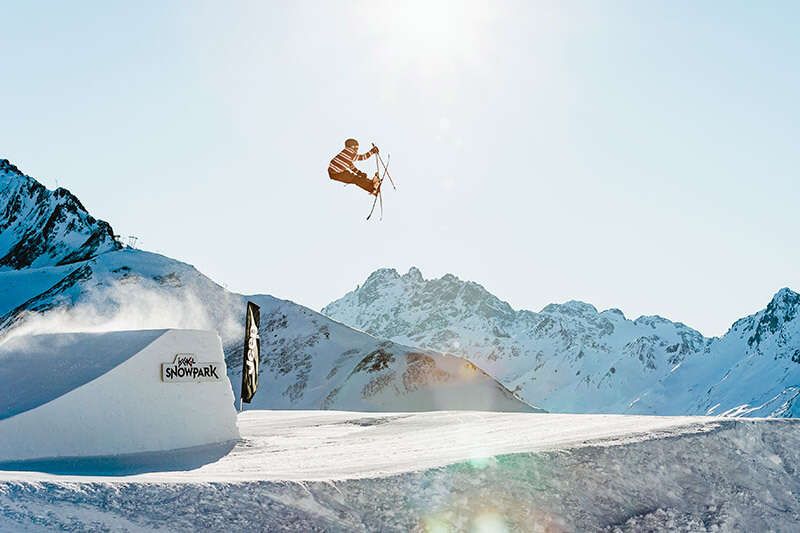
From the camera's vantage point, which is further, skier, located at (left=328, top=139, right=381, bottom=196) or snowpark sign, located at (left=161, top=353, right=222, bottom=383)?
skier, located at (left=328, top=139, right=381, bottom=196)

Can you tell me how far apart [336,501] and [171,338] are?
8.74 metres

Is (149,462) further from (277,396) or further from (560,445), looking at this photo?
(277,396)

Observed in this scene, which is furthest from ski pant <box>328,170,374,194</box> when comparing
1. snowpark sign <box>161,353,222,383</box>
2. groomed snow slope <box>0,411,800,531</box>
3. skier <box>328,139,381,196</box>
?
groomed snow slope <box>0,411,800,531</box>

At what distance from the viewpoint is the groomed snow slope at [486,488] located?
748 cm

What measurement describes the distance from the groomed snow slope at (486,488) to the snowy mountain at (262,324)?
5974 cm

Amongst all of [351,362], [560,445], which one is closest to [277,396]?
[351,362]

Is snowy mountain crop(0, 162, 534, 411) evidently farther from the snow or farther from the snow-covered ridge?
the snow-covered ridge

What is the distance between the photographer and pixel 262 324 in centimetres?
9800

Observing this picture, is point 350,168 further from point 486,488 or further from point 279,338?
point 279,338

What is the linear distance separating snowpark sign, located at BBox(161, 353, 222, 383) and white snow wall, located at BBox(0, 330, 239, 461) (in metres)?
0.10

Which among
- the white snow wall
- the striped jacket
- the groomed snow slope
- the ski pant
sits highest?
the striped jacket

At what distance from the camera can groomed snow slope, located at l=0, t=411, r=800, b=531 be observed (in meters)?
7.48

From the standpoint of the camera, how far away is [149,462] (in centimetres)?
1270

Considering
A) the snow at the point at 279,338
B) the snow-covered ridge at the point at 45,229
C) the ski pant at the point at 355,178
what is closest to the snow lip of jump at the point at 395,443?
the ski pant at the point at 355,178
